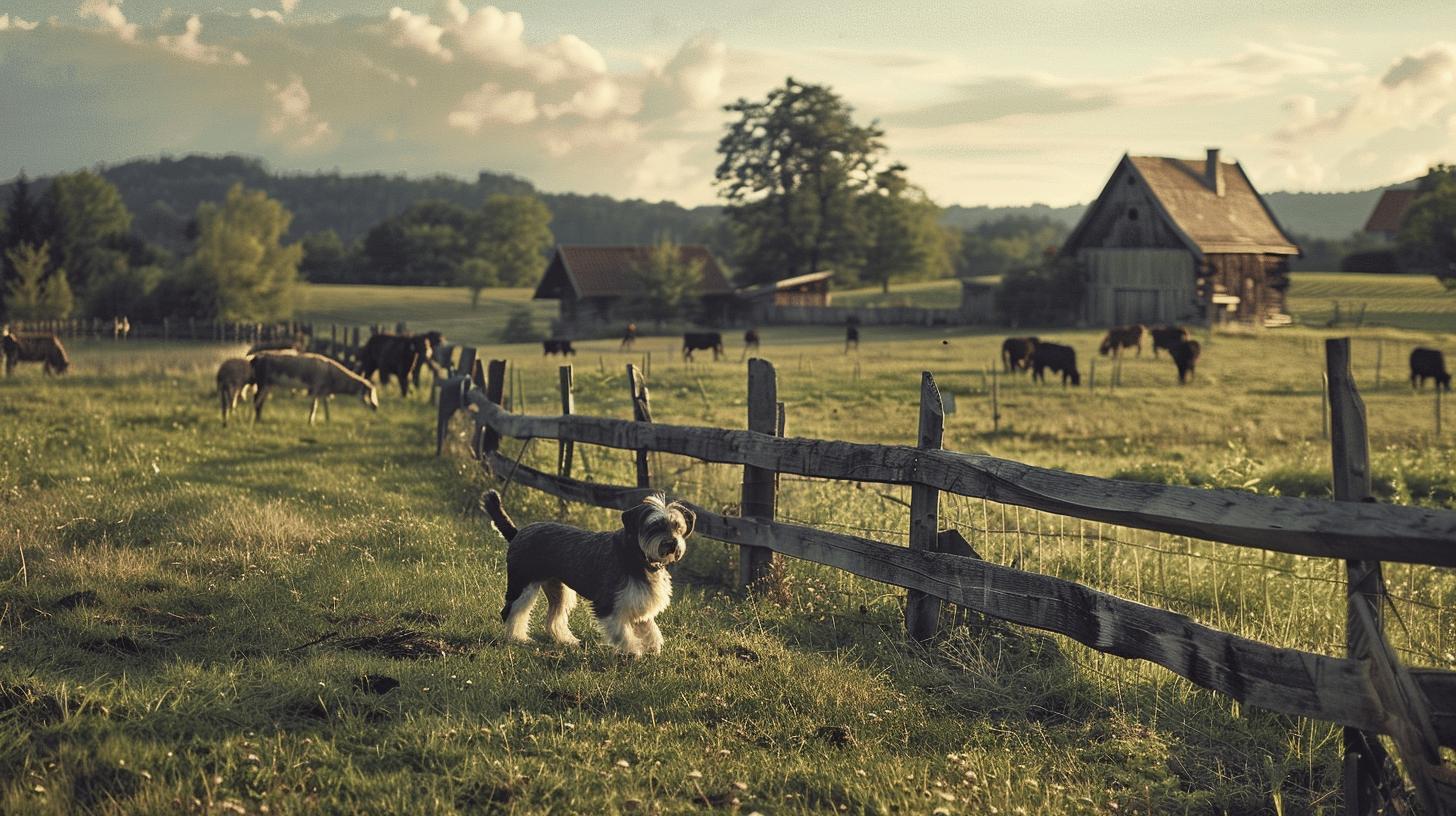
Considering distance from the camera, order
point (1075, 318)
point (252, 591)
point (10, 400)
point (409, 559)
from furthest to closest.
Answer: point (1075, 318) → point (10, 400) → point (409, 559) → point (252, 591)

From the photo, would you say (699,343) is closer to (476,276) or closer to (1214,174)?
(1214,174)

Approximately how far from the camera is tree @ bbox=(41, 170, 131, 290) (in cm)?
7756

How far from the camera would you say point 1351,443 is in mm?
4367

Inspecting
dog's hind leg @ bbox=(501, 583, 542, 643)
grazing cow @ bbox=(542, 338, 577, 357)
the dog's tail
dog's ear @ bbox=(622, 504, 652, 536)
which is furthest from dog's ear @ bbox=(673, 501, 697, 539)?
grazing cow @ bbox=(542, 338, 577, 357)

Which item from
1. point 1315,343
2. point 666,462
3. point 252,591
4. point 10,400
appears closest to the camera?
point 252,591

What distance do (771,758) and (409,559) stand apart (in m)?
4.80

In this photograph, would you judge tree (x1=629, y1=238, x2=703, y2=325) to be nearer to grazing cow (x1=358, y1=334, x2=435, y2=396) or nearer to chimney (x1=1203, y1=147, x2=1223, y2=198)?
chimney (x1=1203, y1=147, x2=1223, y2=198)

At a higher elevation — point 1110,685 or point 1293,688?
point 1293,688

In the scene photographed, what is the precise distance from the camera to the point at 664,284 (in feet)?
232

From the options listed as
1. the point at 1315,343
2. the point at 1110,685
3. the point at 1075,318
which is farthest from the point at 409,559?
the point at 1075,318

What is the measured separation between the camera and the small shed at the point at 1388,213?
105 metres

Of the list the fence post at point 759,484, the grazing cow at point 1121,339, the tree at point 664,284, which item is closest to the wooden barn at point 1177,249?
the grazing cow at point 1121,339

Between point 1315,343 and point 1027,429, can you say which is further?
point 1315,343

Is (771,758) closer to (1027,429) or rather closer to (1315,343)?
(1027,429)
